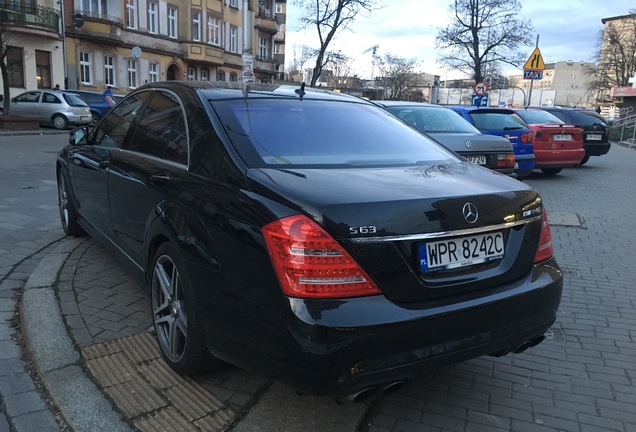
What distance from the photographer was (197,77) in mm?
40844

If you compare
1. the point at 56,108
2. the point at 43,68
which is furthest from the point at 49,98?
the point at 43,68

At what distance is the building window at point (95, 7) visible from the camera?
30.8 m

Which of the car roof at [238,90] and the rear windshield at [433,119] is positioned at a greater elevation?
the car roof at [238,90]

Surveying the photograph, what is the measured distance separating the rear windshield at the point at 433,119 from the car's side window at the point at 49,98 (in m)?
18.9

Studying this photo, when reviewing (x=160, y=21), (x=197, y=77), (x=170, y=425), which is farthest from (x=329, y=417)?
(x=197, y=77)

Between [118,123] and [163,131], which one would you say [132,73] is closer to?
[118,123]

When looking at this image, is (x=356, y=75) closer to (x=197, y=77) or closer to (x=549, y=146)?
(x=197, y=77)

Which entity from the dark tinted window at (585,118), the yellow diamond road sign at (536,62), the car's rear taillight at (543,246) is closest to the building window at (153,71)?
the yellow diamond road sign at (536,62)

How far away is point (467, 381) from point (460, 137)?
18.0 ft

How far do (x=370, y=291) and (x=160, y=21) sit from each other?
126 ft

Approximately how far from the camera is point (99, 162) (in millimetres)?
4254

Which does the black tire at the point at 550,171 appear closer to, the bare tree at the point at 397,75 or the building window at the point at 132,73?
the building window at the point at 132,73

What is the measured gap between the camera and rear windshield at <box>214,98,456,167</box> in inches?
109

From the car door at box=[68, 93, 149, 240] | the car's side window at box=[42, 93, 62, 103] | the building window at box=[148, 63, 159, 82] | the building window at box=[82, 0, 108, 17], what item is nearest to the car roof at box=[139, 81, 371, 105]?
the car door at box=[68, 93, 149, 240]
